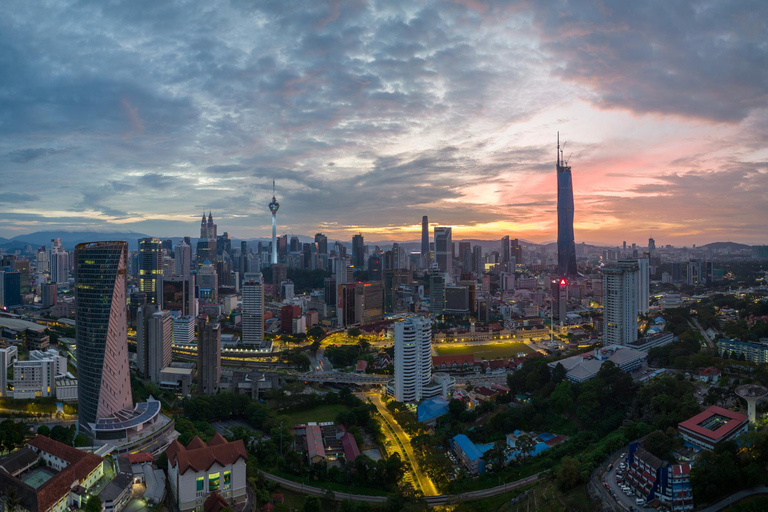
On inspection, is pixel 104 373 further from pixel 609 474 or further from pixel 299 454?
pixel 609 474

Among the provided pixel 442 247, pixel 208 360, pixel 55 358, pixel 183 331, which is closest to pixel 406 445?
pixel 208 360

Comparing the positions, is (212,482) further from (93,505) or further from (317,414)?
(317,414)

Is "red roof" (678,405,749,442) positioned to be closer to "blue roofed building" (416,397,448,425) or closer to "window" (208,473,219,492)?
"blue roofed building" (416,397,448,425)

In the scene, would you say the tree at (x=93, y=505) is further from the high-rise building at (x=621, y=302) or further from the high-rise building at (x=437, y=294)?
the high-rise building at (x=437, y=294)

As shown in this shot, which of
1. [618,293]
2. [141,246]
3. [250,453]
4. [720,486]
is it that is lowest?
[250,453]

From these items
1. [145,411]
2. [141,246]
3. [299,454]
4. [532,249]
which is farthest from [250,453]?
[532,249]

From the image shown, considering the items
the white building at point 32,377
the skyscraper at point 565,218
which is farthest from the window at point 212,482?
the skyscraper at point 565,218
